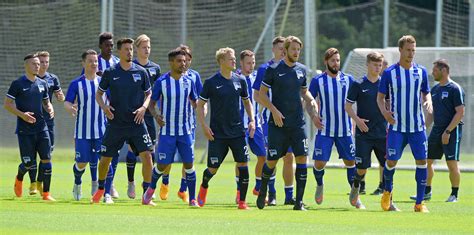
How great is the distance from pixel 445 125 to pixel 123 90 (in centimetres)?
597

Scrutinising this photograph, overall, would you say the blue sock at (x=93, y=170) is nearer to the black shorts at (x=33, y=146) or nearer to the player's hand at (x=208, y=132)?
the black shorts at (x=33, y=146)

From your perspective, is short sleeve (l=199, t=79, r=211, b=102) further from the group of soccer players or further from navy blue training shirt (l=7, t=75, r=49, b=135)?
navy blue training shirt (l=7, t=75, r=49, b=135)

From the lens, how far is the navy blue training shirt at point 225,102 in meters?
16.7

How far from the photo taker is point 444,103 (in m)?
19.9

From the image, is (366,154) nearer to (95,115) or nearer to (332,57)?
(332,57)

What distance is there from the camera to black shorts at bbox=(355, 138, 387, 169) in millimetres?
17703

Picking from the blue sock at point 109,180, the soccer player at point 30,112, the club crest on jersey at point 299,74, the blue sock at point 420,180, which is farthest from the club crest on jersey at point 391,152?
the soccer player at point 30,112

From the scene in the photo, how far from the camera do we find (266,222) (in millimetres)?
14281

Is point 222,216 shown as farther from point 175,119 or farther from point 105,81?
point 105,81

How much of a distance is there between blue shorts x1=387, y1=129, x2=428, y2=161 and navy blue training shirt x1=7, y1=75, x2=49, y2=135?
18.9 feet

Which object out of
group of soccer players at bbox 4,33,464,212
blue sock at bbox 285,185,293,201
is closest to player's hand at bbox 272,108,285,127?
group of soccer players at bbox 4,33,464,212

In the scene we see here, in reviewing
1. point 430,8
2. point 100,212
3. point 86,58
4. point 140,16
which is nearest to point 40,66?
point 86,58

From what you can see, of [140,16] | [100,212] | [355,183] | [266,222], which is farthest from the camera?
[140,16]

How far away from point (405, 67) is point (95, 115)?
16.7 feet
